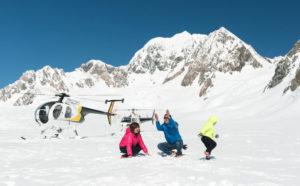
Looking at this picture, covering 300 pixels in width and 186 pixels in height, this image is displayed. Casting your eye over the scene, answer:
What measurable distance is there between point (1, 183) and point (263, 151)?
8326mm

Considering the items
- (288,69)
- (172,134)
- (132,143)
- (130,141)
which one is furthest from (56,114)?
(288,69)

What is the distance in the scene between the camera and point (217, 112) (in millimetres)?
33781

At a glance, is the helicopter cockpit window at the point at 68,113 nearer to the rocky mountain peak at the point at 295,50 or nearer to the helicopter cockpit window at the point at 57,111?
the helicopter cockpit window at the point at 57,111

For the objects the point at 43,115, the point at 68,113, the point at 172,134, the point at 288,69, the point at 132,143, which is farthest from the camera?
the point at 288,69

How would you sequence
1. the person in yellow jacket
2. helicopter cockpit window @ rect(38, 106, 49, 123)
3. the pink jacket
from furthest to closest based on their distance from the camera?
helicopter cockpit window @ rect(38, 106, 49, 123), the pink jacket, the person in yellow jacket

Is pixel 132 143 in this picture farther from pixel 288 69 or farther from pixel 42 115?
pixel 288 69

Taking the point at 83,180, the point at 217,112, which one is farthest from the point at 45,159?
the point at 217,112

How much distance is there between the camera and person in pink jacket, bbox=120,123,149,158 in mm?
7648

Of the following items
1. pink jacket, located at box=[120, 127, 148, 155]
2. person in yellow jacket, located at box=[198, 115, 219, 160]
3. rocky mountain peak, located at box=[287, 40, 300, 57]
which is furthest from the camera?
rocky mountain peak, located at box=[287, 40, 300, 57]

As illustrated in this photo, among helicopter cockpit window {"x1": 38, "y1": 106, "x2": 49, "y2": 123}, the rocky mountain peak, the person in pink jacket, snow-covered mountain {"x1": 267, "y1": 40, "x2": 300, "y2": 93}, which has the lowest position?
the person in pink jacket

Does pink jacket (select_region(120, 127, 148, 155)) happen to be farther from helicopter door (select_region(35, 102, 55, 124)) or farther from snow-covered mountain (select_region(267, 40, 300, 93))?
snow-covered mountain (select_region(267, 40, 300, 93))

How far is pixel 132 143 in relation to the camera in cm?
790

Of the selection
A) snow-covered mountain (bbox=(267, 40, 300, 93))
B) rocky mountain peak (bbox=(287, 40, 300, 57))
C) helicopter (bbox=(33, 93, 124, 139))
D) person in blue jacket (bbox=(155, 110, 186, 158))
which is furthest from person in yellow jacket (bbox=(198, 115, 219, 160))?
rocky mountain peak (bbox=(287, 40, 300, 57))

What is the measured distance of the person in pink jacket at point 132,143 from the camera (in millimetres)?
7648
